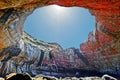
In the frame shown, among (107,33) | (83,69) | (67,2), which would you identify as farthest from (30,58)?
(67,2)

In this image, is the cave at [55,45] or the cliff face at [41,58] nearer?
the cave at [55,45]

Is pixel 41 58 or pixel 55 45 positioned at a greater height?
pixel 55 45

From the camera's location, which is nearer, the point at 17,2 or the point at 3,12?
the point at 17,2

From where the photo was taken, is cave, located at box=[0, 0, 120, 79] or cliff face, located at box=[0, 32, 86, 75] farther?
cliff face, located at box=[0, 32, 86, 75]

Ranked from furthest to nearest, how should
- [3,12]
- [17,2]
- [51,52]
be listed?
[51,52] → [3,12] → [17,2]

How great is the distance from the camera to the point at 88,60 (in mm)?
20953

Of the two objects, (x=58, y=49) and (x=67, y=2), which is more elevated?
(x=67, y=2)

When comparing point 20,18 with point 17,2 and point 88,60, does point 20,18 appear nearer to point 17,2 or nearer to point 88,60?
point 17,2

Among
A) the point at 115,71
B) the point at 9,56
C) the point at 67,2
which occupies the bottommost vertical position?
the point at 115,71

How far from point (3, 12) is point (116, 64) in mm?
10784

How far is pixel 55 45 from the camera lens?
71.7ft

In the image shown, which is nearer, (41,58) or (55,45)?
(41,58)

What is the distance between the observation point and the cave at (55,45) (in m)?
12.7

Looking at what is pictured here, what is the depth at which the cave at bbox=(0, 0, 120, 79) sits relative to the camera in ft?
41.8
